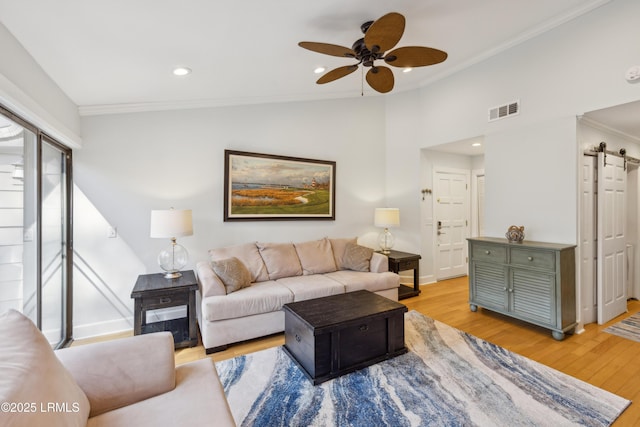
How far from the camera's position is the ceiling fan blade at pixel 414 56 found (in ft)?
7.40

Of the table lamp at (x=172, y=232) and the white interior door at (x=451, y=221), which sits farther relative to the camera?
the white interior door at (x=451, y=221)

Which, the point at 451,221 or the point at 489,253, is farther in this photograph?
the point at 451,221

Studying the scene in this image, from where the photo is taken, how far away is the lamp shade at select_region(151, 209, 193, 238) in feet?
9.54

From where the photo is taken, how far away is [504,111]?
364cm

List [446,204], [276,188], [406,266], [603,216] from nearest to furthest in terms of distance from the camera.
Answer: [603,216], [276,188], [406,266], [446,204]

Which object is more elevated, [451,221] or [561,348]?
[451,221]

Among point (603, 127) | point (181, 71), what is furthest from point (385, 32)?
point (603, 127)

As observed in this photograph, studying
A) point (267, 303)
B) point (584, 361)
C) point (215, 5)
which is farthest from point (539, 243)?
point (215, 5)

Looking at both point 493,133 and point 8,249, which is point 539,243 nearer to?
point 493,133

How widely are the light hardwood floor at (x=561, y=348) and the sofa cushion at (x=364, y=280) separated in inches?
20.4

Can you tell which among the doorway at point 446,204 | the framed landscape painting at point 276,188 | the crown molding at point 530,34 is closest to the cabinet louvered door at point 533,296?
the doorway at point 446,204

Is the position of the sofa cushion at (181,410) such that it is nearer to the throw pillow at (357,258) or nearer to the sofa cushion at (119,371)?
the sofa cushion at (119,371)

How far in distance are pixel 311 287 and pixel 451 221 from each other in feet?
10.6

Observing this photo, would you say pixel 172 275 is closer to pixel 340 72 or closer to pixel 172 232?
pixel 172 232
